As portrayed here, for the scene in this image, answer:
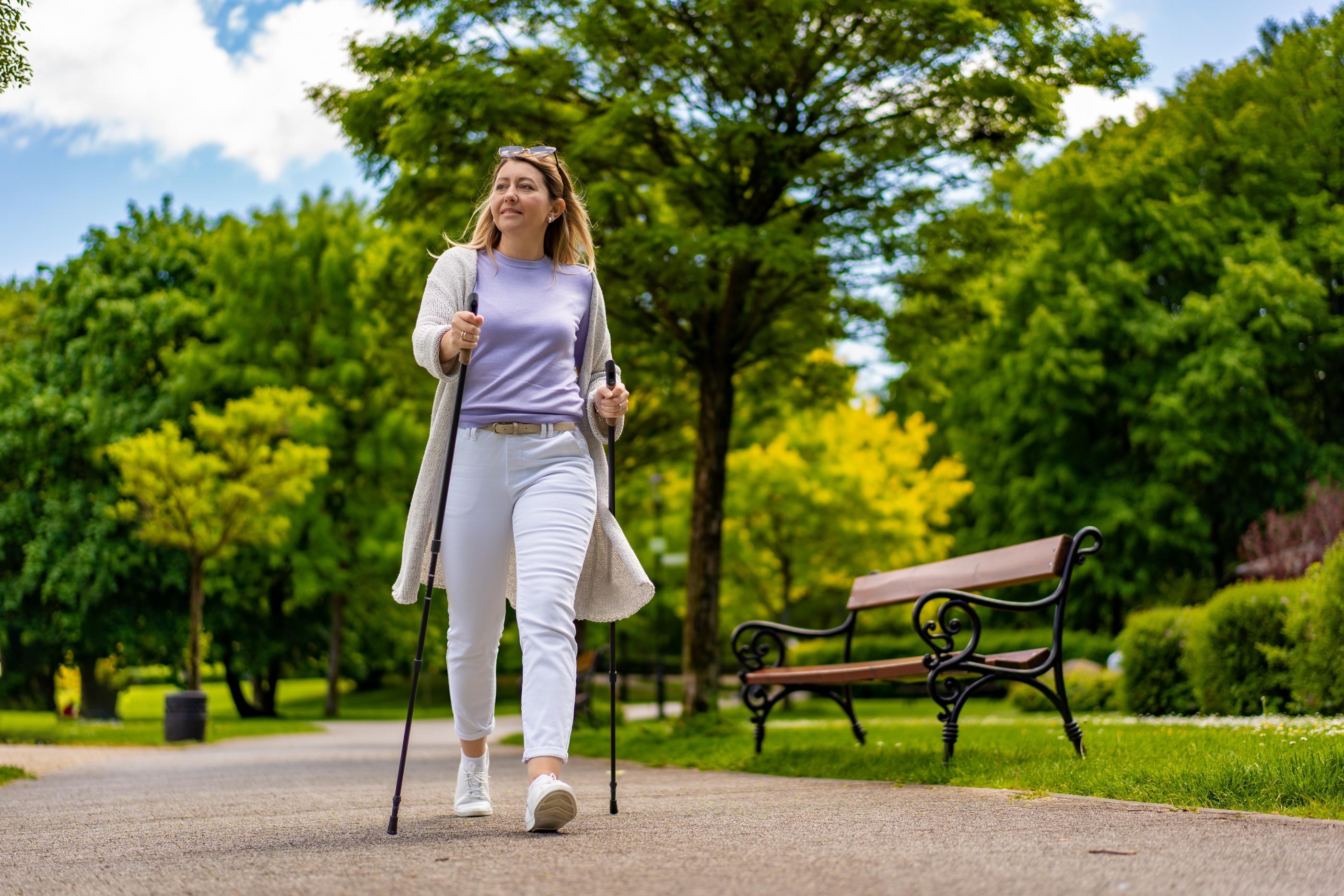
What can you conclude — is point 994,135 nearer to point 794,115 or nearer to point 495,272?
point 794,115

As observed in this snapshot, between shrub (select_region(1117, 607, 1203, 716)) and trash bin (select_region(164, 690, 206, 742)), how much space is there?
11.8 m

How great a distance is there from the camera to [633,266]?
36.4 ft

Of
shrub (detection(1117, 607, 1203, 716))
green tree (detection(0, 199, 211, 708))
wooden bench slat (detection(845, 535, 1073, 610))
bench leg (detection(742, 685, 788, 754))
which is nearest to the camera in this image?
wooden bench slat (detection(845, 535, 1073, 610))

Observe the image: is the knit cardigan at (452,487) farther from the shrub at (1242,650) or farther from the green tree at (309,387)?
the green tree at (309,387)

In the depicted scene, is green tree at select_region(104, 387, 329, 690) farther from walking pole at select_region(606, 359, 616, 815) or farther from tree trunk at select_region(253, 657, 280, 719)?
walking pole at select_region(606, 359, 616, 815)

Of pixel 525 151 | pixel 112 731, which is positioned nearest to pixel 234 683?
pixel 112 731

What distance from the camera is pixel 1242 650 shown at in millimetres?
11766

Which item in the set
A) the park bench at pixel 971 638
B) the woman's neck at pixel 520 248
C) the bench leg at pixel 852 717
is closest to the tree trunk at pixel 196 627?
the bench leg at pixel 852 717

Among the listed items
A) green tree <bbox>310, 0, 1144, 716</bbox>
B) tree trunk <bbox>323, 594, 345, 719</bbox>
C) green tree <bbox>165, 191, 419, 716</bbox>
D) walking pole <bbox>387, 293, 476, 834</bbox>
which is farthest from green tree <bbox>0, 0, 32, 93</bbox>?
tree trunk <bbox>323, 594, 345, 719</bbox>

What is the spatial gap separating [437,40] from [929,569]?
7164 mm

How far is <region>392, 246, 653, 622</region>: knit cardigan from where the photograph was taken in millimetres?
4566

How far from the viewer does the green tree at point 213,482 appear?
60.8 ft

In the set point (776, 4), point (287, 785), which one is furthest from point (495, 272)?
point (776, 4)

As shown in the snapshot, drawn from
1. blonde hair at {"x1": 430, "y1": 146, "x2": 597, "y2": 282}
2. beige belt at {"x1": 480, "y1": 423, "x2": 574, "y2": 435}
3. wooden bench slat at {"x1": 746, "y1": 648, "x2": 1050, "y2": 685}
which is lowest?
wooden bench slat at {"x1": 746, "y1": 648, "x2": 1050, "y2": 685}
